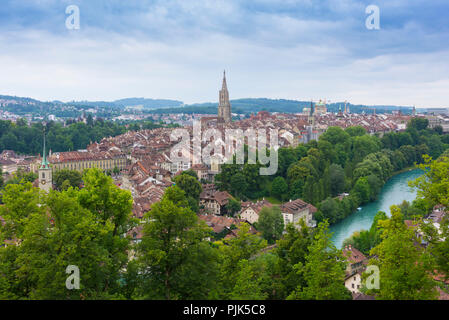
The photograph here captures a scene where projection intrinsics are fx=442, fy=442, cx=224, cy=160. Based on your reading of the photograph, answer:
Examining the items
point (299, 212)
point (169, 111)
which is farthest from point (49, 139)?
point (169, 111)

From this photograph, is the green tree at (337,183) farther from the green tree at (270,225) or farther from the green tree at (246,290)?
the green tree at (246,290)

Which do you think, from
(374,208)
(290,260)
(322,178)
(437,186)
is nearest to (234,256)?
(290,260)

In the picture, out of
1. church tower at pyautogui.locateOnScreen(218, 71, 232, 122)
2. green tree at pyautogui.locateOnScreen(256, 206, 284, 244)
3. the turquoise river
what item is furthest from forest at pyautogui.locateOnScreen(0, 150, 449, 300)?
church tower at pyautogui.locateOnScreen(218, 71, 232, 122)

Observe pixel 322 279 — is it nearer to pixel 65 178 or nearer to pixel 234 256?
pixel 234 256

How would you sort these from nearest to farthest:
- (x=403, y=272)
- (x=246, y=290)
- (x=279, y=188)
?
1. (x=403, y=272)
2. (x=246, y=290)
3. (x=279, y=188)

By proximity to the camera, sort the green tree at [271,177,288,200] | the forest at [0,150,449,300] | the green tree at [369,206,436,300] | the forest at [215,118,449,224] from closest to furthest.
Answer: the green tree at [369,206,436,300] < the forest at [0,150,449,300] < the forest at [215,118,449,224] < the green tree at [271,177,288,200]

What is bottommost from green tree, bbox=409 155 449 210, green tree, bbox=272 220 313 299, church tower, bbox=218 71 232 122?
green tree, bbox=272 220 313 299

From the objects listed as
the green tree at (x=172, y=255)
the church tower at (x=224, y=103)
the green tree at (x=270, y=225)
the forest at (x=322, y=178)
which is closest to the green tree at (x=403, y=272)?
the green tree at (x=172, y=255)

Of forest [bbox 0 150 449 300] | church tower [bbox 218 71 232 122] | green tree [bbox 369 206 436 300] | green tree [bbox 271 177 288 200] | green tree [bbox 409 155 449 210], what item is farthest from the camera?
church tower [bbox 218 71 232 122]

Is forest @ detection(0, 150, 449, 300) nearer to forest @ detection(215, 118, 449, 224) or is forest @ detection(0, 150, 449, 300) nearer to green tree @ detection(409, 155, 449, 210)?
green tree @ detection(409, 155, 449, 210)
